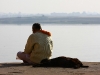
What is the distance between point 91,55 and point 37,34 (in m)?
7.53

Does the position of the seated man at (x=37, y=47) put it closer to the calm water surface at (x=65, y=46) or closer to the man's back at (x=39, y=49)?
the man's back at (x=39, y=49)

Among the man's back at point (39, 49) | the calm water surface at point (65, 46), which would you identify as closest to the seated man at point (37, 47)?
the man's back at point (39, 49)

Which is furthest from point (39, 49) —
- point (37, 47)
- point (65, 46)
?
Answer: point (65, 46)

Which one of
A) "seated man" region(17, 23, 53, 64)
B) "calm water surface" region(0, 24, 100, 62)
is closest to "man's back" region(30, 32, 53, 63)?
"seated man" region(17, 23, 53, 64)

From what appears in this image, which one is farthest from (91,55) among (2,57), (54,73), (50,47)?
(54,73)

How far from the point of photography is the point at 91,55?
15852 mm

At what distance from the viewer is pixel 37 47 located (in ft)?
28.1

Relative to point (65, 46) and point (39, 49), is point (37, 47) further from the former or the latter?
point (65, 46)

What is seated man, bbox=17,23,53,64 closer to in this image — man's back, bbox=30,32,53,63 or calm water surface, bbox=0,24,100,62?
man's back, bbox=30,32,53,63

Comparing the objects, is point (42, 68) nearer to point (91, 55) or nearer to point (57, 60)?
point (57, 60)

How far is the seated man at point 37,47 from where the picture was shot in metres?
8.56

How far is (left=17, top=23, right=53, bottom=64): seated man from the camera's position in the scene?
28.1 ft

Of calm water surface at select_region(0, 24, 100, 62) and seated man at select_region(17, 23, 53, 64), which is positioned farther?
calm water surface at select_region(0, 24, 100, 62)

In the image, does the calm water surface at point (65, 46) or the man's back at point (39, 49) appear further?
the calm water surface at point (65, 46)
